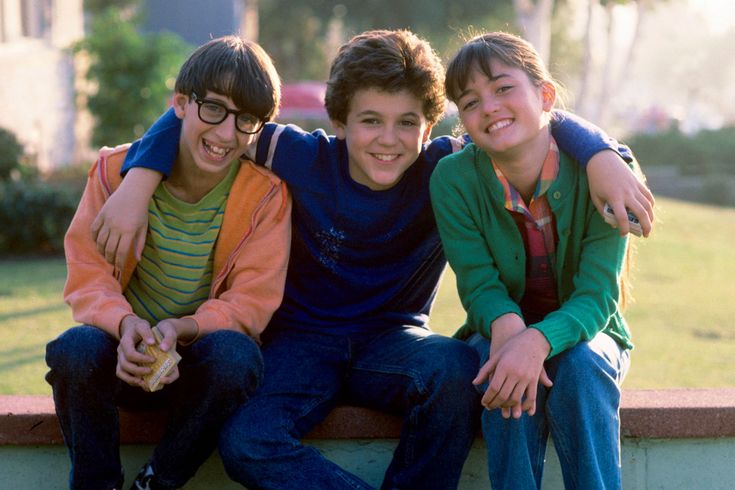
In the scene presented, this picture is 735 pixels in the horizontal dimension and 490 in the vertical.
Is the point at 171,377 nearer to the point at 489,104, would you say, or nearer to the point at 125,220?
the point at 125,220

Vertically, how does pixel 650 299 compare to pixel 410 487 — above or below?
below

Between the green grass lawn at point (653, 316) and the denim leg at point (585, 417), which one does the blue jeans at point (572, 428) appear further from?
the green grass lawn at point (653, 316)

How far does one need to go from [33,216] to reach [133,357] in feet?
20.7

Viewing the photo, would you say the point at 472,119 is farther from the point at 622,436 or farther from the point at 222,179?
the point at 622,436

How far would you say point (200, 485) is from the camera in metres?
3.07

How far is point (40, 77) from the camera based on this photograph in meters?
14.2

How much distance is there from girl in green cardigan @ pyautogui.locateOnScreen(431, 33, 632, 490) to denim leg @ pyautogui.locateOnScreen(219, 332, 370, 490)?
46 centimetres

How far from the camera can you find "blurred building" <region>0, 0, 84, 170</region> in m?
12.9

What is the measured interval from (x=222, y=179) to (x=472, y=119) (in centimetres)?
81

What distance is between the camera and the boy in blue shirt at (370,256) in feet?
9.36

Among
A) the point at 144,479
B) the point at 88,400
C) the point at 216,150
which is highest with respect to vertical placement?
the point at 216,150

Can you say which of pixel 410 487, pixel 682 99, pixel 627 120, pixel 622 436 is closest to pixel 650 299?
pixel 622 436

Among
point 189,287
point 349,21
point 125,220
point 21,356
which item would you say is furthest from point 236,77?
point 349,21

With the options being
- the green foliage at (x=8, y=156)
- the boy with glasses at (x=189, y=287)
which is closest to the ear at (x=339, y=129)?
the boy with glasses at (x=189, y=287)
